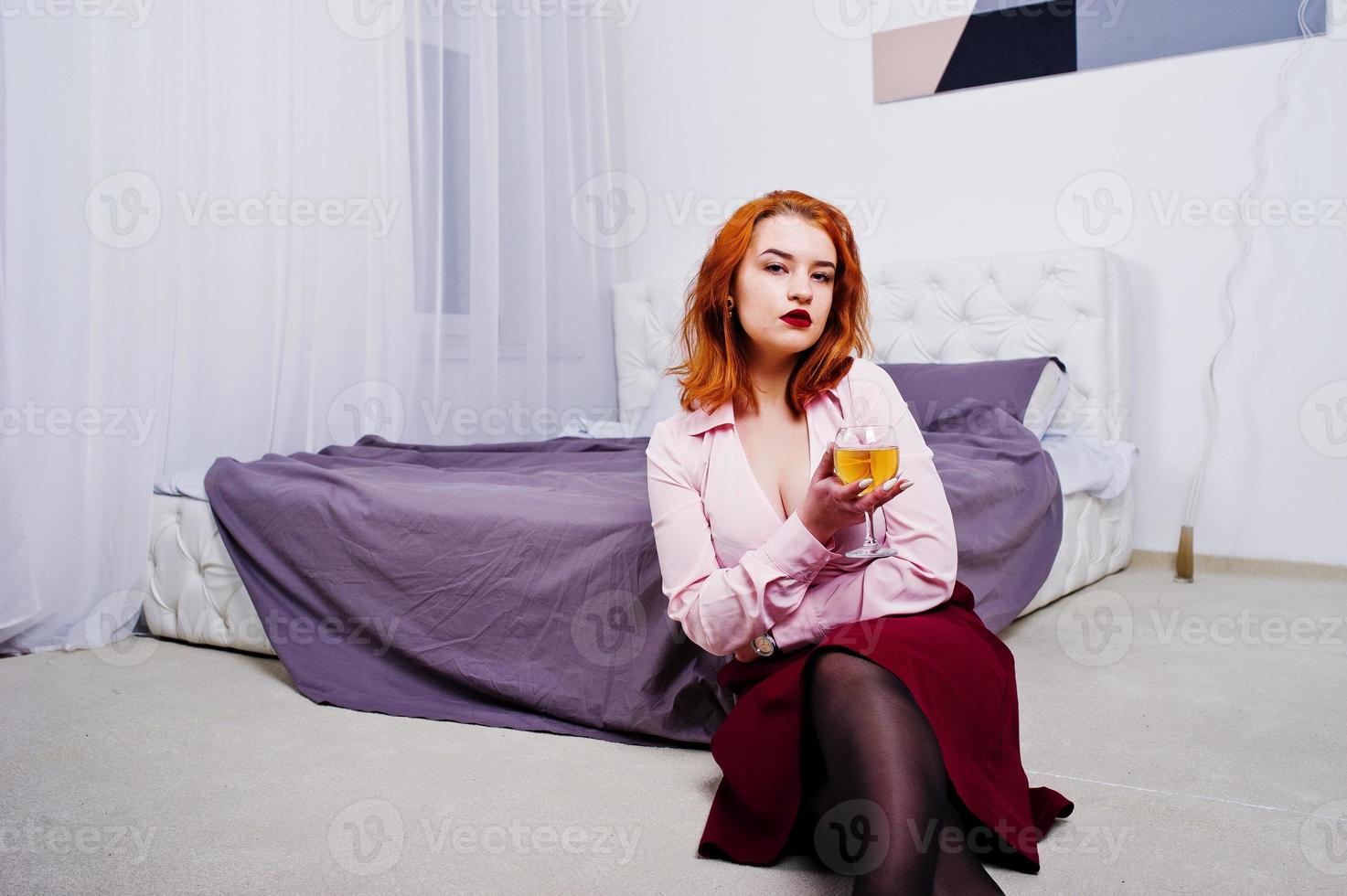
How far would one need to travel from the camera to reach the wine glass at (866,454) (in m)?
1.34

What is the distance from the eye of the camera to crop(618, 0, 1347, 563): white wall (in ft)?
11.3

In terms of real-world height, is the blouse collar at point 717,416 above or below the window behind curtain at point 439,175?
below


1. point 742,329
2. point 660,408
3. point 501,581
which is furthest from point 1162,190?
point 501,581

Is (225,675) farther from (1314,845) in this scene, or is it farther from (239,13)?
(1314,845)

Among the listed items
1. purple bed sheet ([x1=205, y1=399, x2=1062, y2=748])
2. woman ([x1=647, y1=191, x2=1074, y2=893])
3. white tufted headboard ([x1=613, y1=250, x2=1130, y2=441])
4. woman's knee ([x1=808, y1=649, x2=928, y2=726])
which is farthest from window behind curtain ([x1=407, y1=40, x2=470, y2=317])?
woman's knee ([x1=808, y1=649, x2=928, y2=726])

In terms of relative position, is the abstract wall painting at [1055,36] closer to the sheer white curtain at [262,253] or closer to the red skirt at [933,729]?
the sheer white curtain at [262,253]

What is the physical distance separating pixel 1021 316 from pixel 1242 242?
2.29 feet

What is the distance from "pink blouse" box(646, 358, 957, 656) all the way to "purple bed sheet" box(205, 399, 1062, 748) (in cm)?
45

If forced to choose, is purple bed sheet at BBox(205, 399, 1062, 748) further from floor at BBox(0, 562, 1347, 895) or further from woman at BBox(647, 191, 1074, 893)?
woman at BBox(647, 191, 1074, 893)

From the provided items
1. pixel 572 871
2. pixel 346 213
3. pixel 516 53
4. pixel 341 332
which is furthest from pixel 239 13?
pixel 572 871

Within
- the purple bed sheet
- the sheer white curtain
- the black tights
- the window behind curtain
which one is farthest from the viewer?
the window behind curtain

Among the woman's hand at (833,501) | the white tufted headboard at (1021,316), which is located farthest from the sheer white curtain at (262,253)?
the woman's hand at (833,501)

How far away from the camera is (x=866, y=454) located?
134cm

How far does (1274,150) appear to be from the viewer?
3479mm
